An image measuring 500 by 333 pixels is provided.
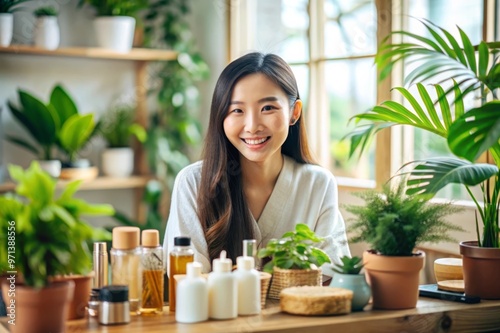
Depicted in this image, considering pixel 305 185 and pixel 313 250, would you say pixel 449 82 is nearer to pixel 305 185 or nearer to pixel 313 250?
pixel 305 185

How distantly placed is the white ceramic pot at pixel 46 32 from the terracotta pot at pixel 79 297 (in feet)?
8.12

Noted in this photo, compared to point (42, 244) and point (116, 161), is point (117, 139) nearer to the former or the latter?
point (116, 161)

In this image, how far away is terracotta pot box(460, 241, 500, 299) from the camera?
208 cm

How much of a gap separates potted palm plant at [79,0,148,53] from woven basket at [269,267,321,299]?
2521mm

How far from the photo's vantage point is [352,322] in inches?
70.4

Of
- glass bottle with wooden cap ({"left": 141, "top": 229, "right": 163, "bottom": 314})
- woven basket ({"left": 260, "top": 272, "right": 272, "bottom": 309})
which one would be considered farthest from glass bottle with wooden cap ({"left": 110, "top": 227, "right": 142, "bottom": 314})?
woven basket ({"left": 260, "top": 272, "right": 272, "bottom": 309})

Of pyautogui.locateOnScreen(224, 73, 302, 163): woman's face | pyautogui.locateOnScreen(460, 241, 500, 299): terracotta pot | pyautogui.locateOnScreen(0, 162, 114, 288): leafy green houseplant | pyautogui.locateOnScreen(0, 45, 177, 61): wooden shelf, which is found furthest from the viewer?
pyautogui.locateOnScreen(0, 45, 177, 61): wooden shelf

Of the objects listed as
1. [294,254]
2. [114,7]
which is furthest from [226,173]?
[114,7]

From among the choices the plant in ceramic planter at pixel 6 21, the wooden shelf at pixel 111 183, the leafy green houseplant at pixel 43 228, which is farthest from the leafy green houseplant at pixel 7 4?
the leafy green houseplant at pixel 43 228

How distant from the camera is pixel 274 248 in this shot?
1970 millimetres

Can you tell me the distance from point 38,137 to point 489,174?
2.67m

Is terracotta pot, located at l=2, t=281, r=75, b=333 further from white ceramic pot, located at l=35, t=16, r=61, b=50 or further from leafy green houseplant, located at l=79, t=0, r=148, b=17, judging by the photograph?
leafy green houseplant, located at l=79, t=0, r=148, b=17

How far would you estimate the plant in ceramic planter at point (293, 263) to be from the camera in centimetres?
194

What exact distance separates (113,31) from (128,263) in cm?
255
